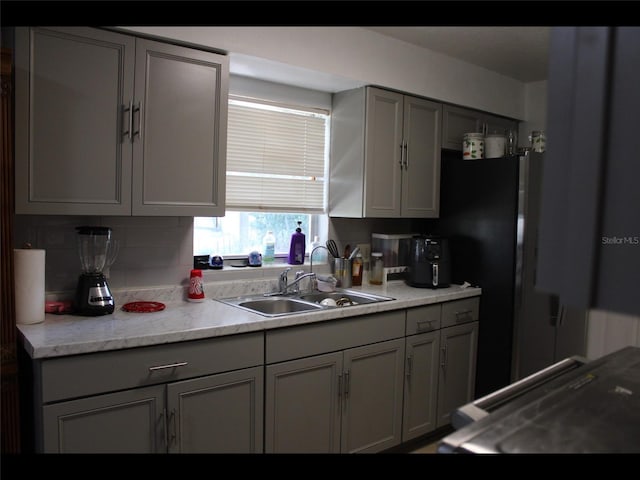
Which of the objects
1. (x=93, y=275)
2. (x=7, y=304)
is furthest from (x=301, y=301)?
(x=7, y=304)

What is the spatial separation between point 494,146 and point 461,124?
31 centimetres

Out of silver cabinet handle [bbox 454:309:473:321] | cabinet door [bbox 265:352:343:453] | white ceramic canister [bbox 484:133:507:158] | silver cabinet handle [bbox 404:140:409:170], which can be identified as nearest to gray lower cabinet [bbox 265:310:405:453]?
cabinet door [bbox 265:352:343:453]

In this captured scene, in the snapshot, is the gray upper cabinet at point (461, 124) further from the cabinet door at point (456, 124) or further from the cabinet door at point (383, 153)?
the cabinet door at point (383, 153)

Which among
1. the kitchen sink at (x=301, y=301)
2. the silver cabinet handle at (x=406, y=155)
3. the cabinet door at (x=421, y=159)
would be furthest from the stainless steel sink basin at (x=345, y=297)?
the silver cabinet handle at (x=406, y=155)

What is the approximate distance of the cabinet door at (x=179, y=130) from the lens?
2.19 meters

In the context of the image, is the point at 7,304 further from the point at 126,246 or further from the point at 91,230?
the point at 126,246

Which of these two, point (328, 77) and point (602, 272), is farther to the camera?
point (328, 77)

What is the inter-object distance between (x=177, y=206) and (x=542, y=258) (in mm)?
2012

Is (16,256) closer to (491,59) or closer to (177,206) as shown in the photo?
(177,206)

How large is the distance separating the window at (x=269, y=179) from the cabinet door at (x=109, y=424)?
1.08 m

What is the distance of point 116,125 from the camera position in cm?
213

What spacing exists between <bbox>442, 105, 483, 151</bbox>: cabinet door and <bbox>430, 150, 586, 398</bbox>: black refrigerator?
0.18 metres

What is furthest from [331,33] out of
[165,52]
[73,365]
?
[73,365]

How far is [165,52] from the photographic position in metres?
2.23
